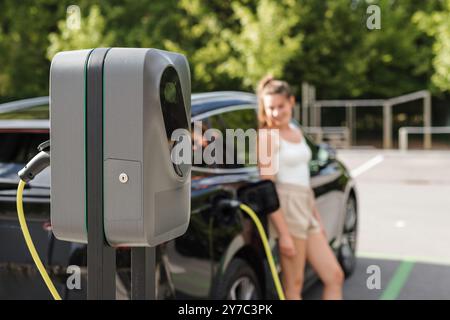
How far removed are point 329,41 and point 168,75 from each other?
30625mm

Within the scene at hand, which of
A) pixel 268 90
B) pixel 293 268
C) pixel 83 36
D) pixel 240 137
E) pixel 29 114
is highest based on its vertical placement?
pixel 83 36

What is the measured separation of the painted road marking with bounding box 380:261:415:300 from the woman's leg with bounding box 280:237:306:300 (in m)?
1.60

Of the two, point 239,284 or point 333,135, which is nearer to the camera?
point 239,284

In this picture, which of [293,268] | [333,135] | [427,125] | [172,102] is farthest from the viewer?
[333,135]

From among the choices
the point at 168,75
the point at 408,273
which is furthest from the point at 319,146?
the point at 168,75

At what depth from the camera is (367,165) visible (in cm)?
2002

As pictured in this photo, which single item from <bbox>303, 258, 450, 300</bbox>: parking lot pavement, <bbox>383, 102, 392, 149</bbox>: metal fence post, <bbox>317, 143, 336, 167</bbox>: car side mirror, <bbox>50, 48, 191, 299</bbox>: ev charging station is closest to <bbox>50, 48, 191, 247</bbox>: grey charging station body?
<bbox>50, 48, 191, 299</bbox>: ev charging station

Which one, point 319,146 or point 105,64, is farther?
point 319,146

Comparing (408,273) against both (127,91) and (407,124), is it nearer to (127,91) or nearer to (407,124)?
(127,91)

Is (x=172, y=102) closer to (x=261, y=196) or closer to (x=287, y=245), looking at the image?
(x=261, y=196)

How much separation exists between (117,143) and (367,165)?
1846cm

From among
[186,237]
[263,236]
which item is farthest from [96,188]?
Answer: [263,236]

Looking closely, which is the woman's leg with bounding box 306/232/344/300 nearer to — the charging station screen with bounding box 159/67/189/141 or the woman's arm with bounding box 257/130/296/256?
the woman's arm with bounding box 257/130/296/256

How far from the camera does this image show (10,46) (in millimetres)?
33406
